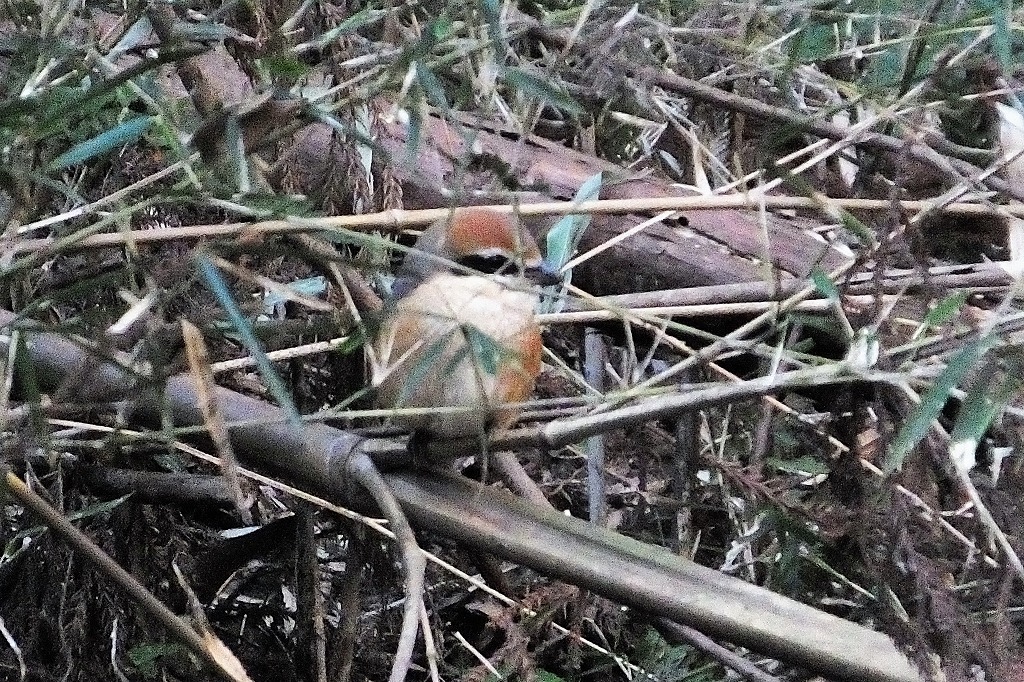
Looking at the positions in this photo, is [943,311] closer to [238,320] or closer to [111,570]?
[238,320]

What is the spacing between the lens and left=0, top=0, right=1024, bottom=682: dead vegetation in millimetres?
706

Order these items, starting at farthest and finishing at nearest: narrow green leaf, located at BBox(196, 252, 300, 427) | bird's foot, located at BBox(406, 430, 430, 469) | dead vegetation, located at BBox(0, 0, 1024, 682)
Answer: bird's foot, located at BBox(406, 430, 430, 469), dead vegetation, located at BBox(0, 0, 1024, 682), narrow green leaf, located at BBox(196, 252, 300, 427)

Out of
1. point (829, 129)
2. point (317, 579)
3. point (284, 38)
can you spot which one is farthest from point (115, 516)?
point (829, 129)

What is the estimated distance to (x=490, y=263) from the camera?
1.10 meters

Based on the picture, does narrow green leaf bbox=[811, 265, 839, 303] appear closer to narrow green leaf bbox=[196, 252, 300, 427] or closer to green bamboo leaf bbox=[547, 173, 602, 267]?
green bamboo leaf bbox=[547, 173, 602, 267]

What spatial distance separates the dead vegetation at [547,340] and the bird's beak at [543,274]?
0.02 metres

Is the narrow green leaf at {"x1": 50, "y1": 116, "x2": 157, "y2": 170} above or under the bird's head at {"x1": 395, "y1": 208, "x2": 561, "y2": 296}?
above

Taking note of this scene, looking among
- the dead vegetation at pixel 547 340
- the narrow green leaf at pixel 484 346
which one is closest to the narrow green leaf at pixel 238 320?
the dead vegetation at pixel 547 340

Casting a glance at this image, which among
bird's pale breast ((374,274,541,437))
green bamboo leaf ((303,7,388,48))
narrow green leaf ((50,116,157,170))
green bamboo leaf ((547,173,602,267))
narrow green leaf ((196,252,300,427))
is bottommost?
bird's pale breast ((374,274,541,437))

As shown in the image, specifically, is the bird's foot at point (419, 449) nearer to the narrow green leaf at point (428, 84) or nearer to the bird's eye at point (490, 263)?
the bird's eye at point (490, 263)

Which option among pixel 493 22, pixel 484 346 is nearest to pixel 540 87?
pixel 493 22

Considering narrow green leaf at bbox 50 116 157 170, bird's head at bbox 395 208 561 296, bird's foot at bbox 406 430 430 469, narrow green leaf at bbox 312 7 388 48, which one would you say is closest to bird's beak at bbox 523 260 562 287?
bird's head at bbox 395 208 561 296

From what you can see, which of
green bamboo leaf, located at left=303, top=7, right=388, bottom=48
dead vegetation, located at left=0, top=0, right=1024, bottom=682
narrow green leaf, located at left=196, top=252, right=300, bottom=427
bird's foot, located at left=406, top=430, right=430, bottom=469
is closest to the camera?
narrow green leaf, located at left=196, top=252, right=300, bottom=427

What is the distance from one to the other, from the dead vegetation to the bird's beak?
0.02 metres
